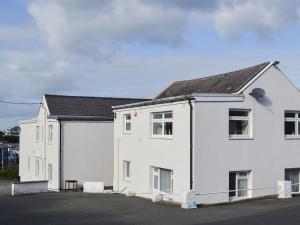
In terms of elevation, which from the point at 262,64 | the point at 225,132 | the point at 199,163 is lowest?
the point at 199,163

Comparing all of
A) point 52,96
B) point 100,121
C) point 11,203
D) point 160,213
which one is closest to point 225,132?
point 160,213

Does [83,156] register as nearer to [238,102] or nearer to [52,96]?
[52,96]

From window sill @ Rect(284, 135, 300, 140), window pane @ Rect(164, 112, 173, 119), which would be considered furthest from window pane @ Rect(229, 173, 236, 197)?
window pane @ Rect(164, 112, 173, 119)

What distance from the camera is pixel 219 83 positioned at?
24875 mm

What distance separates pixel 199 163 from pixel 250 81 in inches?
178

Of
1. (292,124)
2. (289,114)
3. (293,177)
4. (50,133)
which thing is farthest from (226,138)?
(50,133)

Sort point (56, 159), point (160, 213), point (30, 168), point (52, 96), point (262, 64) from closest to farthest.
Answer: point (160, 213) < point (262, 64) < point (56, 159) < point (52, 96) < point (30, 168)

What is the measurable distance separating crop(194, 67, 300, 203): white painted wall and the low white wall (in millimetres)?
14161

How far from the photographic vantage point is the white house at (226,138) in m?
21.3

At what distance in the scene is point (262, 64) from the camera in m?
23.5

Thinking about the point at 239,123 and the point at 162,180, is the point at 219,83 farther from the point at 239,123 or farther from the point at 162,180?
the point at 162,180

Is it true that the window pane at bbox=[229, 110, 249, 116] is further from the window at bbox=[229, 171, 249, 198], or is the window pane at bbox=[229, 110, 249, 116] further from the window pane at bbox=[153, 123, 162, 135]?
the window pane at bbox=[153, 123, 162, 135]

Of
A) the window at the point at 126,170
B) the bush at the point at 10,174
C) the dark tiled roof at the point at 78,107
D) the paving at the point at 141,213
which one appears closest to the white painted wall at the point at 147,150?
the window at the point at 126,170

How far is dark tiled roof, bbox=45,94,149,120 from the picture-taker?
35.3 m
